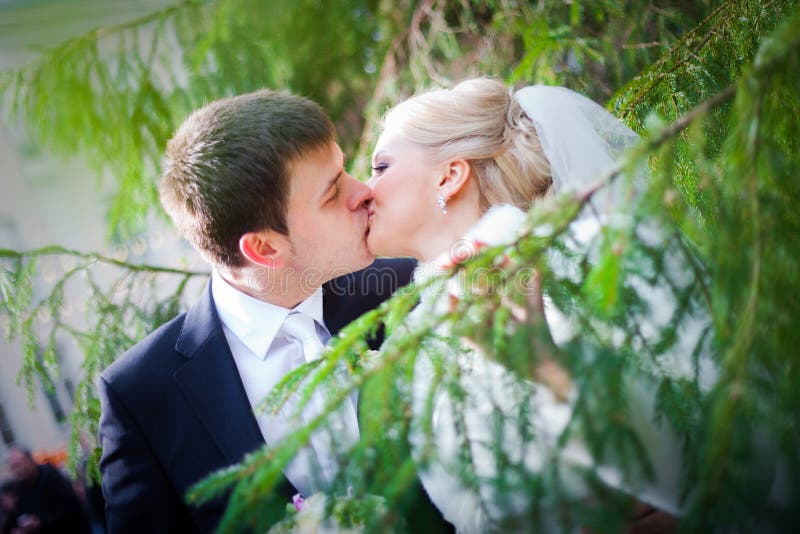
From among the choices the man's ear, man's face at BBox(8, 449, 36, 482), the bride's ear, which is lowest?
man's face at BBox(8, 449, 36, 482)

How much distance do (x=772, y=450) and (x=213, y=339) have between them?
1.92 m

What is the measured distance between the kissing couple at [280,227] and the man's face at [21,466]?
2.12 metres

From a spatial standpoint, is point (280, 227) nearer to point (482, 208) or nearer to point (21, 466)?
point (482, 208)

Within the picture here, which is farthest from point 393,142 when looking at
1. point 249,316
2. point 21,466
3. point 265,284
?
point 21,466

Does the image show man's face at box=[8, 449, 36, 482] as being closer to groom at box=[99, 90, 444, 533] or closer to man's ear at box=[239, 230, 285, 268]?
groom at box=[99, 90, 444, 533]

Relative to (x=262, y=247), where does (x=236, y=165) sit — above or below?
above

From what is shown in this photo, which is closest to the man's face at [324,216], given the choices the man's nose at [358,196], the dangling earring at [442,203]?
the man's nose at [358,196]

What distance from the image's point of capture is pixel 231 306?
250cm

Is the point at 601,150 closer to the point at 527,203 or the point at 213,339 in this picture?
the point at 527,203

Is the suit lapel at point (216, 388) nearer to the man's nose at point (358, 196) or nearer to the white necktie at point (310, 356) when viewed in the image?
the white necktie at point (310, 356)

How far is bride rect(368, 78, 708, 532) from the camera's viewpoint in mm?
1216

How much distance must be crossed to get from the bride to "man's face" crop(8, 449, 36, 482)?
3.08 m

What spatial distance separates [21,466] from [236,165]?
9.72 ft

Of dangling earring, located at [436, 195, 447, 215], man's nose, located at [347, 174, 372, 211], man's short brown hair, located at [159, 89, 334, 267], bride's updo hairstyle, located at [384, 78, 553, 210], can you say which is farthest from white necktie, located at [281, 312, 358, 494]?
bride's updo hairstyle, located at [384, 78, 553, 210]
